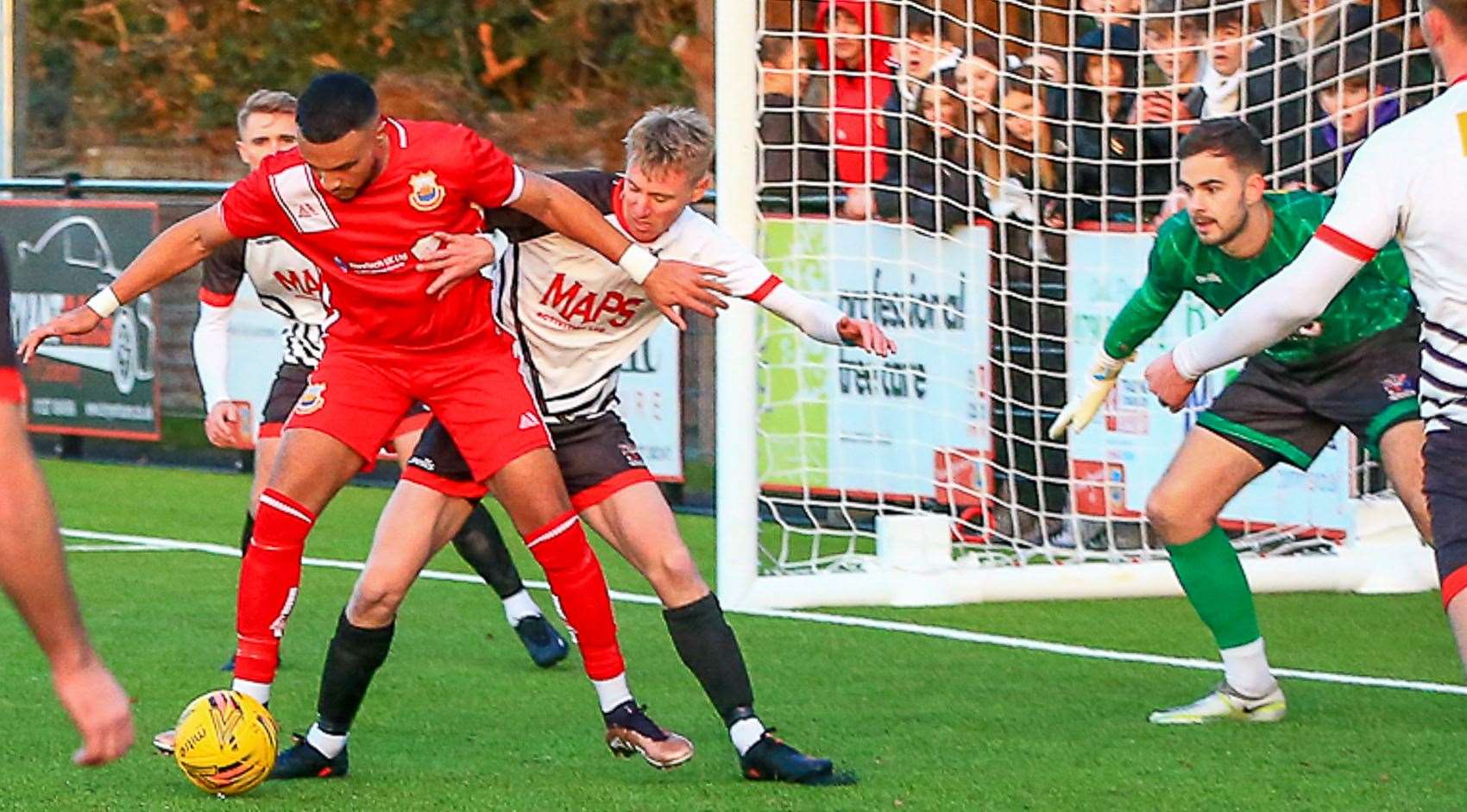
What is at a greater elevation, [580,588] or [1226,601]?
[580,588]

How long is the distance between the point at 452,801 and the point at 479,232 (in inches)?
52.3

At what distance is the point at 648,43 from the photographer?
19.2 meters

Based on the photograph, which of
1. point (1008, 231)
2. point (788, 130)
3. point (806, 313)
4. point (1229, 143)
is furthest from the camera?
point (1008, 231)

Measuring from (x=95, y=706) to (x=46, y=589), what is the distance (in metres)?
0.16

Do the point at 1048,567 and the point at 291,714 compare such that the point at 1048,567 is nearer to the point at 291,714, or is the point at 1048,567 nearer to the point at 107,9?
the point at 291,714

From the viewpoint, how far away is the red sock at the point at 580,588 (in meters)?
5.63

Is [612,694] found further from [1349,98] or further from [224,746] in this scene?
[1349,98]

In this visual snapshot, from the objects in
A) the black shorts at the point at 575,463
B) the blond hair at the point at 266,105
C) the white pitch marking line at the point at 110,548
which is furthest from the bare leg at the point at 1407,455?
the white pitch marking line at the point at 110,548

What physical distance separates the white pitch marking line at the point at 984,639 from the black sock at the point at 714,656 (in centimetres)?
219

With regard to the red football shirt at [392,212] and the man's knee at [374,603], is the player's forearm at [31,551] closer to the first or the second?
the red football shirt at [392,212]

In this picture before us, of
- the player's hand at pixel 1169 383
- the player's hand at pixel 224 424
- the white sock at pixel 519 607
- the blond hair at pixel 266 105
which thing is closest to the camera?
the player's hand at pixel 1169 383

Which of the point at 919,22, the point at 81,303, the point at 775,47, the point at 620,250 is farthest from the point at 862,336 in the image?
the point at 81,303

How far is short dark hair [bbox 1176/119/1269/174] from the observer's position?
621 centimetres

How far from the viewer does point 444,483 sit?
19.0 ft
